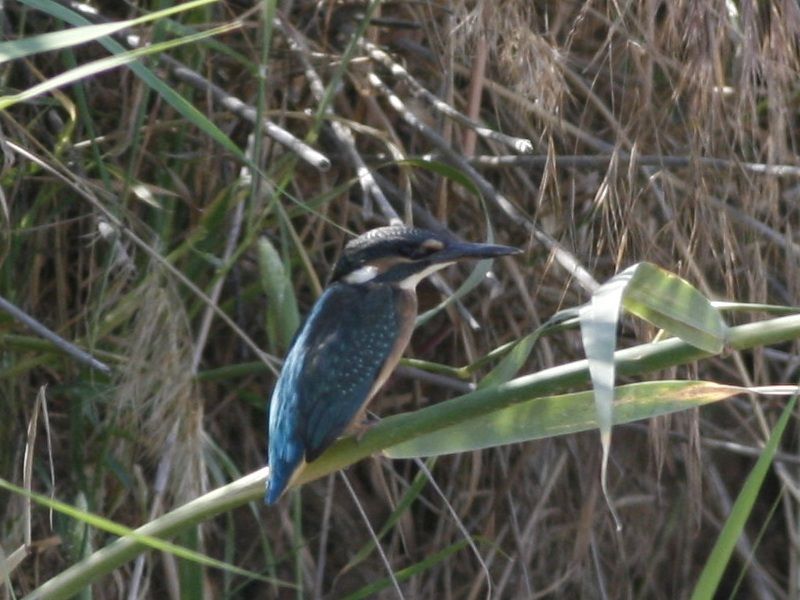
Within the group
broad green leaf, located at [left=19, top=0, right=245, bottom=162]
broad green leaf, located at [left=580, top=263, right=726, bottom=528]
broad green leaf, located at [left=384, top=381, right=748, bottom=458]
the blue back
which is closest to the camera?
broad green leaf, located at [left=580, top=263, right=726, bottom=528]

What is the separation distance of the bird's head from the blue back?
0.03 m

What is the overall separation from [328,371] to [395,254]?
25 cm

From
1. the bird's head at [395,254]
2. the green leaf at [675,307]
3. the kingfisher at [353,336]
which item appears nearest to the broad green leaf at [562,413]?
the green leaf at [675,307]

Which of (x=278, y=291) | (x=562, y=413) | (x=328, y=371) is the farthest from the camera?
(x=328, y=371)

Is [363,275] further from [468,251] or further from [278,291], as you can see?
[278,291]

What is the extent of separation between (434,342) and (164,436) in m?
0.84

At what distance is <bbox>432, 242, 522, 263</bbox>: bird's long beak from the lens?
1833 mm

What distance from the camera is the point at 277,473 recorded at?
5.34 ft

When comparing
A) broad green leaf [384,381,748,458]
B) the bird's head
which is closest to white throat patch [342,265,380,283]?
the bird's head

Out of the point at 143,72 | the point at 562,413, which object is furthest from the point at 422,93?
the point at 562,413

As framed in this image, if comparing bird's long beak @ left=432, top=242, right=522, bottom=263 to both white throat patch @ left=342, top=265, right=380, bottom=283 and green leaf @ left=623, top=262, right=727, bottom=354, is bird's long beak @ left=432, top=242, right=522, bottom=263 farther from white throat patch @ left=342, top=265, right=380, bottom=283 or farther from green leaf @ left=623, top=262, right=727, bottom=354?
green leaf @ left=623, top=262, right=727, bottom=354

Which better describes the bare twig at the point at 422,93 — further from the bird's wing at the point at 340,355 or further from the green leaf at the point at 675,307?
the green leaf at the point at 675,307

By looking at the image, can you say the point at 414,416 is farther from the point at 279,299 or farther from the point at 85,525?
the point at 85,525

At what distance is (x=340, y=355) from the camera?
1.93 meters
